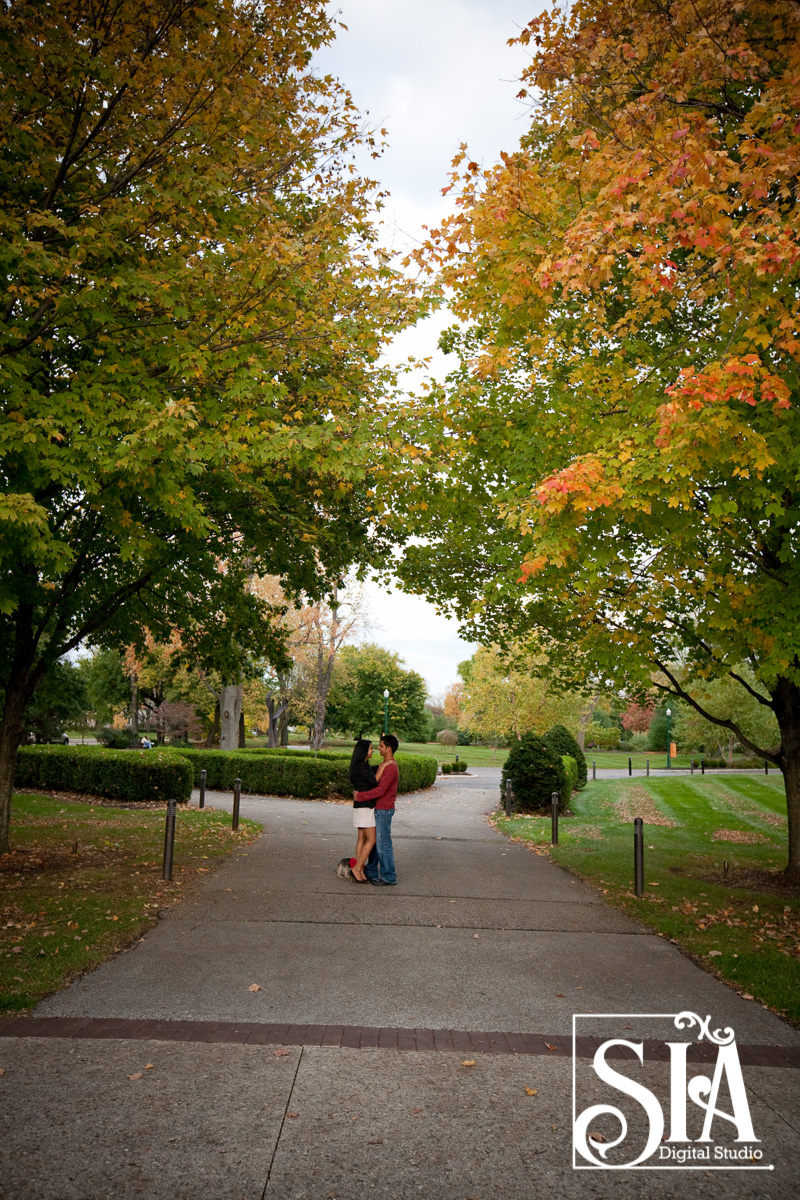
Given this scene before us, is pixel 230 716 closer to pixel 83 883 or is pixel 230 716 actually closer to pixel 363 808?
pixel 83 883

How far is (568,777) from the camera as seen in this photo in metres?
21.7

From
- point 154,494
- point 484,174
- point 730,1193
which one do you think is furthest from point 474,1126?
point 484,174

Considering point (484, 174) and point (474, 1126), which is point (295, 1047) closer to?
point (474, 1126)

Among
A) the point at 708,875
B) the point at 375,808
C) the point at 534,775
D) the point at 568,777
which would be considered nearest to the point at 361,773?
the point at 375,808

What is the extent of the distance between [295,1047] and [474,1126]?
1336 mm

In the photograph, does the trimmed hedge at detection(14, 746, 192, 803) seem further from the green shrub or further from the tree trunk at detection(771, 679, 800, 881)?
the tree trunk at detection(771, 679, 800, 881)

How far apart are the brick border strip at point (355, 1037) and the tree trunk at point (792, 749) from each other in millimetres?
6392

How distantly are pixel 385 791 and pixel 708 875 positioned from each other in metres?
5.23

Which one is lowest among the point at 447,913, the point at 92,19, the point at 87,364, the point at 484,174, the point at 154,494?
the point at 447,913

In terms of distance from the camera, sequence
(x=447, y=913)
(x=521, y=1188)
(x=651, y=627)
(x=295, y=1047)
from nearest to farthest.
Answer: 1. (x=521, y=1188)
2. (x=295, y=1047)
3. (x=447, y=913)
4. (x=651, y=627)

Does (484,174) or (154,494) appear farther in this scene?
(154,494)

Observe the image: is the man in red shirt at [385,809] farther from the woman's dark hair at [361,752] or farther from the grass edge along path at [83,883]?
the grass edge along path at [83,883]

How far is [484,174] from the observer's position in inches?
269

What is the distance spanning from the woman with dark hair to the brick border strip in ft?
14.5
